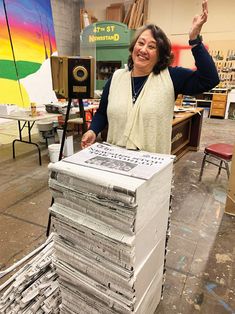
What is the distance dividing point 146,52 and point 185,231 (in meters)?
1.50

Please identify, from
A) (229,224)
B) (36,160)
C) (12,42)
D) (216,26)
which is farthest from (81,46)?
(229,224)

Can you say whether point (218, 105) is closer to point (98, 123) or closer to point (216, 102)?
point (216, 102)

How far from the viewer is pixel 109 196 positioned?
0.88 meters

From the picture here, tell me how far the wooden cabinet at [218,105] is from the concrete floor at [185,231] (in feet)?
13.8

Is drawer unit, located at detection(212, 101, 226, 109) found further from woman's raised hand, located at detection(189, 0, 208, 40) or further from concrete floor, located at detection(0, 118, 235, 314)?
woman's raised hand, located at detection(189, 0, 208, 40)

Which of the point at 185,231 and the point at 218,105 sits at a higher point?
the point at 218,105

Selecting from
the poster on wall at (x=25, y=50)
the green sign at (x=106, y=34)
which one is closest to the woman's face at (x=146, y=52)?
the poster on wall at (x=25, y=50)

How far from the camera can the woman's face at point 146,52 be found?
1.23 metres

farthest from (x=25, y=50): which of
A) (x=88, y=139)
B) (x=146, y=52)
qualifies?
(x=146, y=52)

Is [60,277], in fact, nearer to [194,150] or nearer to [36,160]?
[36,160]

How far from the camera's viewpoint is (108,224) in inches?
36.4

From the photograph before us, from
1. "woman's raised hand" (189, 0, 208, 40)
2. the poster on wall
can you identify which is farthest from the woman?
the poster on wall

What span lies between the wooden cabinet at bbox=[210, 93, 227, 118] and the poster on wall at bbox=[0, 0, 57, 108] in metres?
4.54

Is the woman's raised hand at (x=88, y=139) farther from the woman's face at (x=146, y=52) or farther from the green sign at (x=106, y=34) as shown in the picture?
the green sign at (x=106, y=34)
